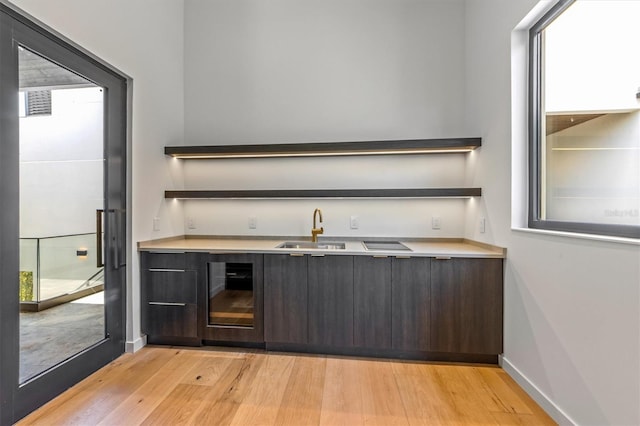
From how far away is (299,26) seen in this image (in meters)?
2.95

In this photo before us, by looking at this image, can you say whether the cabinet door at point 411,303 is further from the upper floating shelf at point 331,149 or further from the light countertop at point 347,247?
the upper floating shelf at point 331,149

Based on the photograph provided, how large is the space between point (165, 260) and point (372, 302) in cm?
173

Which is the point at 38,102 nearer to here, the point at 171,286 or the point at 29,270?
the point at 29,270

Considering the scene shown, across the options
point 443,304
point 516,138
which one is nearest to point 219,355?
point 443,304

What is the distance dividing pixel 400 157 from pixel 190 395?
251 cm

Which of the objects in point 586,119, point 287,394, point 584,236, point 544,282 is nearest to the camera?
point 584,236

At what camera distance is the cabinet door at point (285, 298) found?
91.6 inches

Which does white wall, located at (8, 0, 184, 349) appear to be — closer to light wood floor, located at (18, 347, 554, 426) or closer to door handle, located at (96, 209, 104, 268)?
door handle, located at (96, 209, 104, 268)

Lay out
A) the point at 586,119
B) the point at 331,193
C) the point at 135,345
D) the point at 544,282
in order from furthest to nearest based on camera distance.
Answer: the point at 331,193, the point at 135,345, the point at 544,282, the point at 586,119

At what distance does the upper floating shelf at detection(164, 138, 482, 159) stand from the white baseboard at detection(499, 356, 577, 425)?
1.70 meters

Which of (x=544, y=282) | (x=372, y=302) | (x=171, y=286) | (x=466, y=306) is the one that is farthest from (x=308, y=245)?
(x=544, y=282)

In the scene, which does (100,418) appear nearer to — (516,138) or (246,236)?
(246,236)

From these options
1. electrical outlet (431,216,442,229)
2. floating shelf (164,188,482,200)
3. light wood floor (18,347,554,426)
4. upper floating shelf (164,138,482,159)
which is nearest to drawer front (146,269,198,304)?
light wood floor (18,347,554,426)

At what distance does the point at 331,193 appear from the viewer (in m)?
2.66
